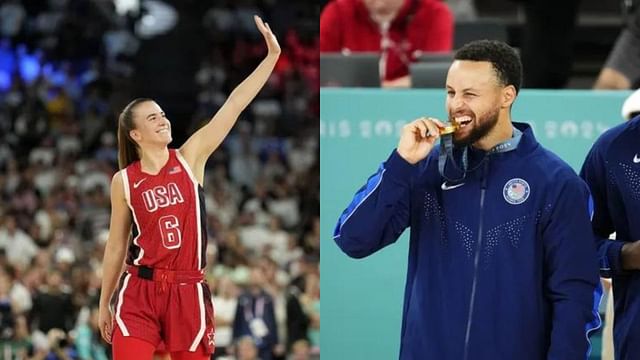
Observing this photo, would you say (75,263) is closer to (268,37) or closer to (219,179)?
(219,179)

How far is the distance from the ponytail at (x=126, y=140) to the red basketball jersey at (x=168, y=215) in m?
0.03

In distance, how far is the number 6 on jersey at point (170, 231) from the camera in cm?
405

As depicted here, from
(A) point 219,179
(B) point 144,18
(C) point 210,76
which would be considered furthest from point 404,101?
(B) point 144,18

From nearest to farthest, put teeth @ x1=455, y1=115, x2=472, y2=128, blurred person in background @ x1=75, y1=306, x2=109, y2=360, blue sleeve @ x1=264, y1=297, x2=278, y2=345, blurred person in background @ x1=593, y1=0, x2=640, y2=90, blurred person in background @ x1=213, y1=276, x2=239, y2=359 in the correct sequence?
teeth @ x1=455, y1=115, x2=472, y2=128 → blurred person in background @ x1=75, y1=306, x2=109, y2=360 → blurred person in background @ x1=213, y1=276, x2=239, y2=359 → blurred person in background @ x1=593, y1=0, x2=640, y2=90 → blue sleeve @ x1=264, y1=297, x2=278, y2=345

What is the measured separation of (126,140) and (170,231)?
12.3 inches

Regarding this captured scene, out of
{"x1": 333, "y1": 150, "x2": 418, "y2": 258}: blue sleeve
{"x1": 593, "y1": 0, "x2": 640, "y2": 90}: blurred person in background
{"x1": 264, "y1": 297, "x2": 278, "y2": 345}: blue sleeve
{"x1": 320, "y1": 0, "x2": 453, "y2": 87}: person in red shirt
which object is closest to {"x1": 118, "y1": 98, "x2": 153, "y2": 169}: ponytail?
{"x1": 333, "y1": 150, "x2": 418, "y2": 258}: blue sleeve

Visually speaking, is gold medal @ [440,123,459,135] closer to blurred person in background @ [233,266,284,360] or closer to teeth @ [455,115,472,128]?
teeth @ [455,115,472,128]

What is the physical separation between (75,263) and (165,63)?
1.88 m

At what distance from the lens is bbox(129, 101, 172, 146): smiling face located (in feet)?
13.4

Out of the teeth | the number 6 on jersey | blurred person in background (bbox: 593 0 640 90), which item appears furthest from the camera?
blurred person in background (bbox: 593 0 640 90)

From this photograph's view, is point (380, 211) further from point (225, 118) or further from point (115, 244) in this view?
point (115, 244)

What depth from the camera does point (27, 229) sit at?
521 inches

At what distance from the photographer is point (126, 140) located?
13.5 ft

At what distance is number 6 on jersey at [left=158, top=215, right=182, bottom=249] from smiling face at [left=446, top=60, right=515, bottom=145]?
0.88 m
